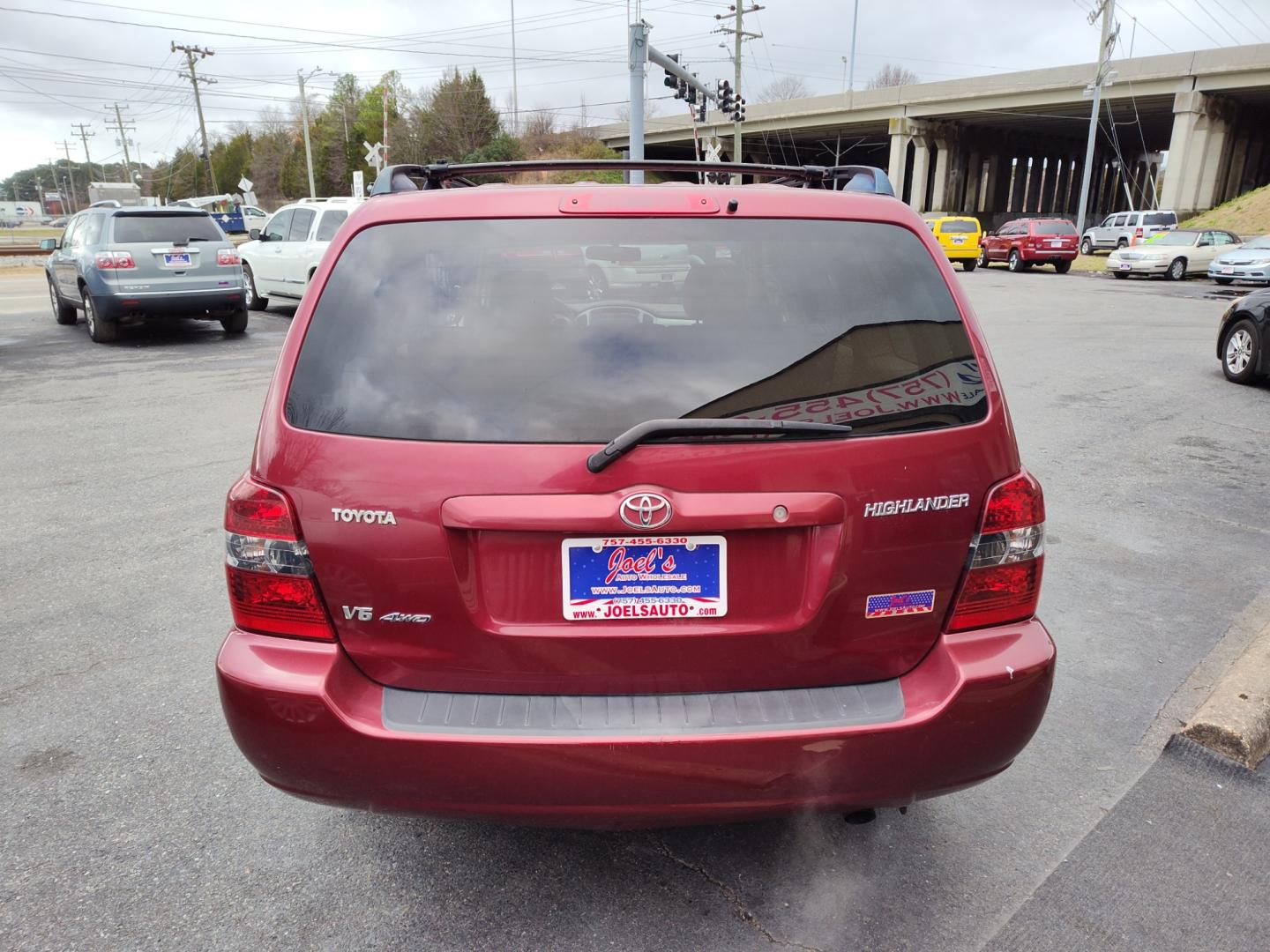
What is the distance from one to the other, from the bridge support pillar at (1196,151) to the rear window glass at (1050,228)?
58.2 ft

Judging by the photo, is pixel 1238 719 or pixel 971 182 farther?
pixel 971 182

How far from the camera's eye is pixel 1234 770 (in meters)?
3.11

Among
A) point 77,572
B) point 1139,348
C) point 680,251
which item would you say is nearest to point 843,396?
point 680,251

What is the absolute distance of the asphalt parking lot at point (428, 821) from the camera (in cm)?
241

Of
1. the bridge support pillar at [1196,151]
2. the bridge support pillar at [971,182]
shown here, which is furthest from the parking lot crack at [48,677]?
the bridge support pillar at [971,182]

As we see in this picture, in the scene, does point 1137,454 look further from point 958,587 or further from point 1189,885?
point 958,587

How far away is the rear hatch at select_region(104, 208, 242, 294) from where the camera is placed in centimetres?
1269

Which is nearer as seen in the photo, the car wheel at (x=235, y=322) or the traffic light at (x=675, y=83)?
the car wheel at (x=235, y=322)

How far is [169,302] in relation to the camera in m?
13.0

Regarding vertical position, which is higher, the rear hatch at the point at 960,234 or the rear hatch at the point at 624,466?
the rear hatch at the point at 624,466

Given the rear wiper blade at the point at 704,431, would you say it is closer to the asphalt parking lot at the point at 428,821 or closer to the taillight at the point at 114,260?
the asphalt parking lot at the point at 428,821

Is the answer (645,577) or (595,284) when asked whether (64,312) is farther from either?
(645,577)

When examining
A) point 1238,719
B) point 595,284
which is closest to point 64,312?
point 595,284

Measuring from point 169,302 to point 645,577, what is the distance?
13.0m
